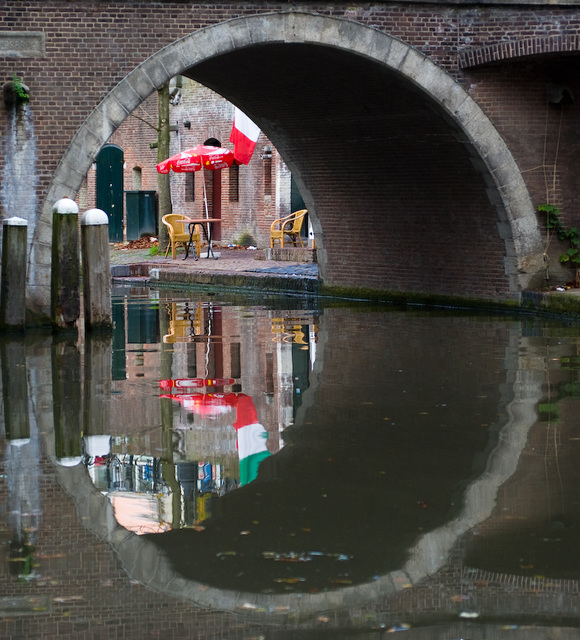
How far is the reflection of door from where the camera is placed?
34281 mm

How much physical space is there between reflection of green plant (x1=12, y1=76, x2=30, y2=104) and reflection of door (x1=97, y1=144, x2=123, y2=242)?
21.1m

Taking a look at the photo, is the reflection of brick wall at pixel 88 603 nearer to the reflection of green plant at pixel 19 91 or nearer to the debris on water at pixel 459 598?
the debris on water at pixel 459 598

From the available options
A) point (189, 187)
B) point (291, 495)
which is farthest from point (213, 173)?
point (291, 495)

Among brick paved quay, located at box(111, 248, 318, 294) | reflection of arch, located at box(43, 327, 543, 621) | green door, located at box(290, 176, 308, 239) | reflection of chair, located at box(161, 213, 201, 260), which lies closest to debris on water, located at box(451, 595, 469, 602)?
reflection of arch, located at box(43, 327, 543, 621)

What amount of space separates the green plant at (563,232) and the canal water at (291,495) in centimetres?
A: 455

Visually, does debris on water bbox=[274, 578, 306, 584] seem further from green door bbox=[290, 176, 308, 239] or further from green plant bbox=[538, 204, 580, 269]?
green door bbox=[290, 176, 308, 239]

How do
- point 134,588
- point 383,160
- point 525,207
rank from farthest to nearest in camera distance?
point 383,160 → point 525,207 → point 134,588

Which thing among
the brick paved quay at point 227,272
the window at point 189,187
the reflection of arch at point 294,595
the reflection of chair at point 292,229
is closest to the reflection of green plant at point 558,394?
the reflection of arch at point 294,595

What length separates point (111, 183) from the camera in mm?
34531

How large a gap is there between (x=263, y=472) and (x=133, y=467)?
0.73 m

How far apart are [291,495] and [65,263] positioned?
703 cm


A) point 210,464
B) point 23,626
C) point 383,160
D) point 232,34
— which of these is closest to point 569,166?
point 383,160

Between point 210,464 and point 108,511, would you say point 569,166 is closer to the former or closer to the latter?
point 210,464

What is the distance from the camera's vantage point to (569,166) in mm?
15391
